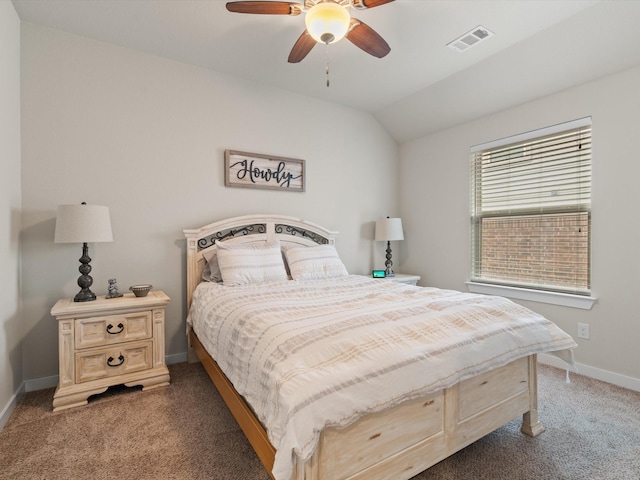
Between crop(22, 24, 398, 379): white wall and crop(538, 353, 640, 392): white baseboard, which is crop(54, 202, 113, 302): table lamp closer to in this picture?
crop(22, 24, 398, 379): white wall

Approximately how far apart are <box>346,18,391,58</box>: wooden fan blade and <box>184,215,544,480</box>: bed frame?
6.71 feet

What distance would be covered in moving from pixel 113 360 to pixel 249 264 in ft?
3.93

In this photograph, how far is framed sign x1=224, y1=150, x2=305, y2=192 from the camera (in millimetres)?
3254

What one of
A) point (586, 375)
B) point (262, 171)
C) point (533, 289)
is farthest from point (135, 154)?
point (586, 375)

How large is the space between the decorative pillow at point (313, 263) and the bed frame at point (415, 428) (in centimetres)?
119

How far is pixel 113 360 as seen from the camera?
91.1 inches

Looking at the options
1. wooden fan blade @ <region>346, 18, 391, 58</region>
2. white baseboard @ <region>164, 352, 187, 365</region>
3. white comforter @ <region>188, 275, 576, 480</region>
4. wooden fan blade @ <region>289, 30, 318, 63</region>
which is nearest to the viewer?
white comforter @ <region>188, 275, 576, 480</region>

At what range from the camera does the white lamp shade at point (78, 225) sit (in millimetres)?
2254

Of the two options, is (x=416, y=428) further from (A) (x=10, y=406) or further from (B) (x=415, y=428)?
(A) (x=10, y=406)

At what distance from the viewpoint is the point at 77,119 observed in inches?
103

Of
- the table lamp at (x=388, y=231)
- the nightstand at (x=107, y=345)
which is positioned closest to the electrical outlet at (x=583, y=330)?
the table lamp at (x=388, y=231)

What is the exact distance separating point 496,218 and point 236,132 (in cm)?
289

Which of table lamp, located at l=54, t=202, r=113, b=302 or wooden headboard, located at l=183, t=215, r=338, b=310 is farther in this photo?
wooden headboard, located at l=183, t=215, r=338, b=310

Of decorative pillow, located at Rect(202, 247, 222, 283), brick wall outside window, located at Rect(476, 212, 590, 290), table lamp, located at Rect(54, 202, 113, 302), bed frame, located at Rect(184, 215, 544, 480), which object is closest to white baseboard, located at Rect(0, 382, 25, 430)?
table lamp, located at Rect(54, 202, 113, 302)
